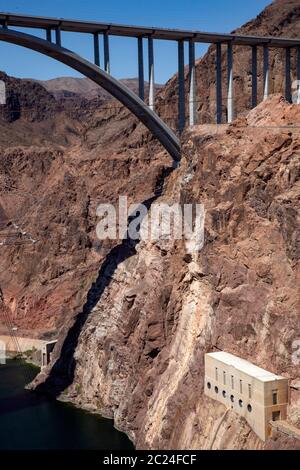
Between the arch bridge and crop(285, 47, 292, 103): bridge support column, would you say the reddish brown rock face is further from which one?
crop(285, 47, 292, 103): bridge support column

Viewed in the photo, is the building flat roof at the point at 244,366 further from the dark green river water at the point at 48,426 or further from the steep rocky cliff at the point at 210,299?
the dark green river water at the point at 48,426

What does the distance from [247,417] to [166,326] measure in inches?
416

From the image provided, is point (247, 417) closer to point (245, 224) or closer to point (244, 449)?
point (244, 449)

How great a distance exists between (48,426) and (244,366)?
15685 mm

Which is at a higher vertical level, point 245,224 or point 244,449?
point 245,224

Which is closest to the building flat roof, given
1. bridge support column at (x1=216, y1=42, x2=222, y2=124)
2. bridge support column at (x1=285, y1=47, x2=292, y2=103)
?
bridge support column at (x1=216, y1=42, x2=222, y2=124)

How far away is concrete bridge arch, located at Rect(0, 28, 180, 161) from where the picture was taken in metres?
42.1

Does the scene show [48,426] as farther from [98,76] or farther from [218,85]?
[218,85]

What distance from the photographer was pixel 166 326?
137 ft

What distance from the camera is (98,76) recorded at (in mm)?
45250

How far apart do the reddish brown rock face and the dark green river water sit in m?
1.03

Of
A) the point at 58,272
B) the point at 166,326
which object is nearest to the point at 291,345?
the point at 166,326

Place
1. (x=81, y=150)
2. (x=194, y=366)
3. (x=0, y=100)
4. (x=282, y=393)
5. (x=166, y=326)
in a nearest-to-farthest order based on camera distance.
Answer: (x=282, y=393) < (x=194, y=366) < (x=166, y=326) < (x=81, y=150) < (x=0, y=100)

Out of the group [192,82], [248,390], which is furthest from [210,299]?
[192,82]
